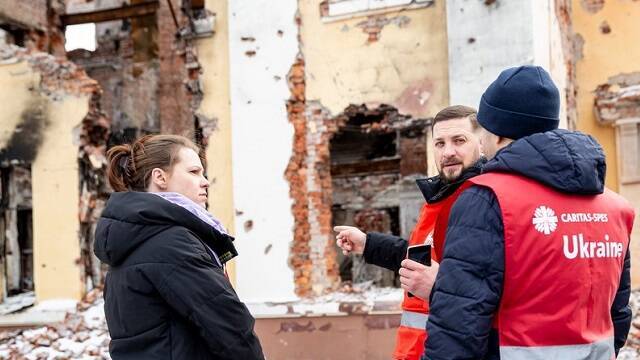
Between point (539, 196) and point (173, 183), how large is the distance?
1350 mm

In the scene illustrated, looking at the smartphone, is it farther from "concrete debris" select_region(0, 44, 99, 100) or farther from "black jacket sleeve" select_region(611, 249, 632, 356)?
"concrete debris" select_region(0, 44, 99, 100)

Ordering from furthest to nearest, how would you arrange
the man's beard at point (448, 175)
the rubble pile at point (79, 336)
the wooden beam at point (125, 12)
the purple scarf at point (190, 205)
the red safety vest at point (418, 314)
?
the wooden beam at point (125, 12), the rubble pile at point (79, 336), the man's beard at point (448, 175), the red safety vest at point (418, 314), the purple scarf at point (190, 205)

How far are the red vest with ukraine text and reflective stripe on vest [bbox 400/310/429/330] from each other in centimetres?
72

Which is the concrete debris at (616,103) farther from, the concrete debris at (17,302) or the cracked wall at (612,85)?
the concrete debris at (17,302)

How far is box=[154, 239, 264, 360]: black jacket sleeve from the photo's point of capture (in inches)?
86.2

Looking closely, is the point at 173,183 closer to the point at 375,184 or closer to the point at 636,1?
the point at 636,1

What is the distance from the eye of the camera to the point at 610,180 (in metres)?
8.29

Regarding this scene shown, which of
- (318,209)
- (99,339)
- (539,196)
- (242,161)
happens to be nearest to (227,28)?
(242,161)

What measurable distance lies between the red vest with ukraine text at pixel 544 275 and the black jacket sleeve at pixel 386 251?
3.87 ft

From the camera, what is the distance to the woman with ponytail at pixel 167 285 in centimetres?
221

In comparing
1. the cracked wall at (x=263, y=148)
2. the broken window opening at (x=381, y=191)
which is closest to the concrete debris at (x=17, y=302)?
the cracked wall at (x=263, y=148)

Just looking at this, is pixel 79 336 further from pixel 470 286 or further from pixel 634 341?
pixel 470 286

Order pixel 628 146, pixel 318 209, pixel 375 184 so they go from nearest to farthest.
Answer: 1. pixel 318 209
2. pixel 628 146
3. pixel 375 184

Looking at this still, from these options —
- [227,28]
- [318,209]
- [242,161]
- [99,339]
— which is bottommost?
[99,339]
